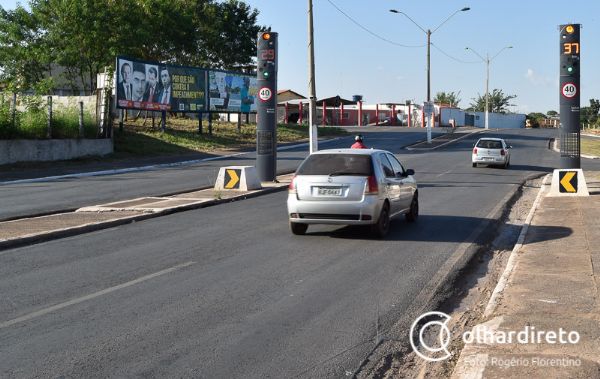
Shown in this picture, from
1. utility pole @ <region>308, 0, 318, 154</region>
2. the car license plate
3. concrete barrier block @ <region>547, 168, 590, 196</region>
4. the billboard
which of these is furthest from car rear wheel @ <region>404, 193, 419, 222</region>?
the billboard

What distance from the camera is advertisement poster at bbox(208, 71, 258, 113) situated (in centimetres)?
4806

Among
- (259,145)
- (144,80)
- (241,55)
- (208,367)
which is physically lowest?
(208,367)

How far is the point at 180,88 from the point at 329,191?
112 feet

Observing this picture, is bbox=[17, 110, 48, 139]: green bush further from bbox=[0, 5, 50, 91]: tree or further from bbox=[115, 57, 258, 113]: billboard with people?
bbox=[0, 5, 50, 91]: tree

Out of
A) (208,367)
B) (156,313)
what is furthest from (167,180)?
(208,367)

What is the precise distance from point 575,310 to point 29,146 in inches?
1128

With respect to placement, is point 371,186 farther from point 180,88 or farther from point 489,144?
point 180,88

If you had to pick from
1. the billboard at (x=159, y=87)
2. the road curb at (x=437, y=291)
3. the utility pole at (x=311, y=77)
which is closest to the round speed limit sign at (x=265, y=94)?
the utility pole at (x=311, y=77)

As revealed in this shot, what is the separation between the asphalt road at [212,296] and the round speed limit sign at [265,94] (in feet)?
28.5

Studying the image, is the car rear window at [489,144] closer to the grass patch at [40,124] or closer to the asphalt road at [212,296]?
the grass patch at [40,124]

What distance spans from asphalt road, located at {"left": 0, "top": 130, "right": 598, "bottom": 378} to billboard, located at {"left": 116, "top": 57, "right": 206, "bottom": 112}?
87.3 feet

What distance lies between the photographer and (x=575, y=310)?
759cm

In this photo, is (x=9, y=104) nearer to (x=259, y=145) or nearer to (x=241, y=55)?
(x=259, y=145)

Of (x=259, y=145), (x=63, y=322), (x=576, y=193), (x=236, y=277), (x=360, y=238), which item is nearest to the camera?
(x=63, y=322)
